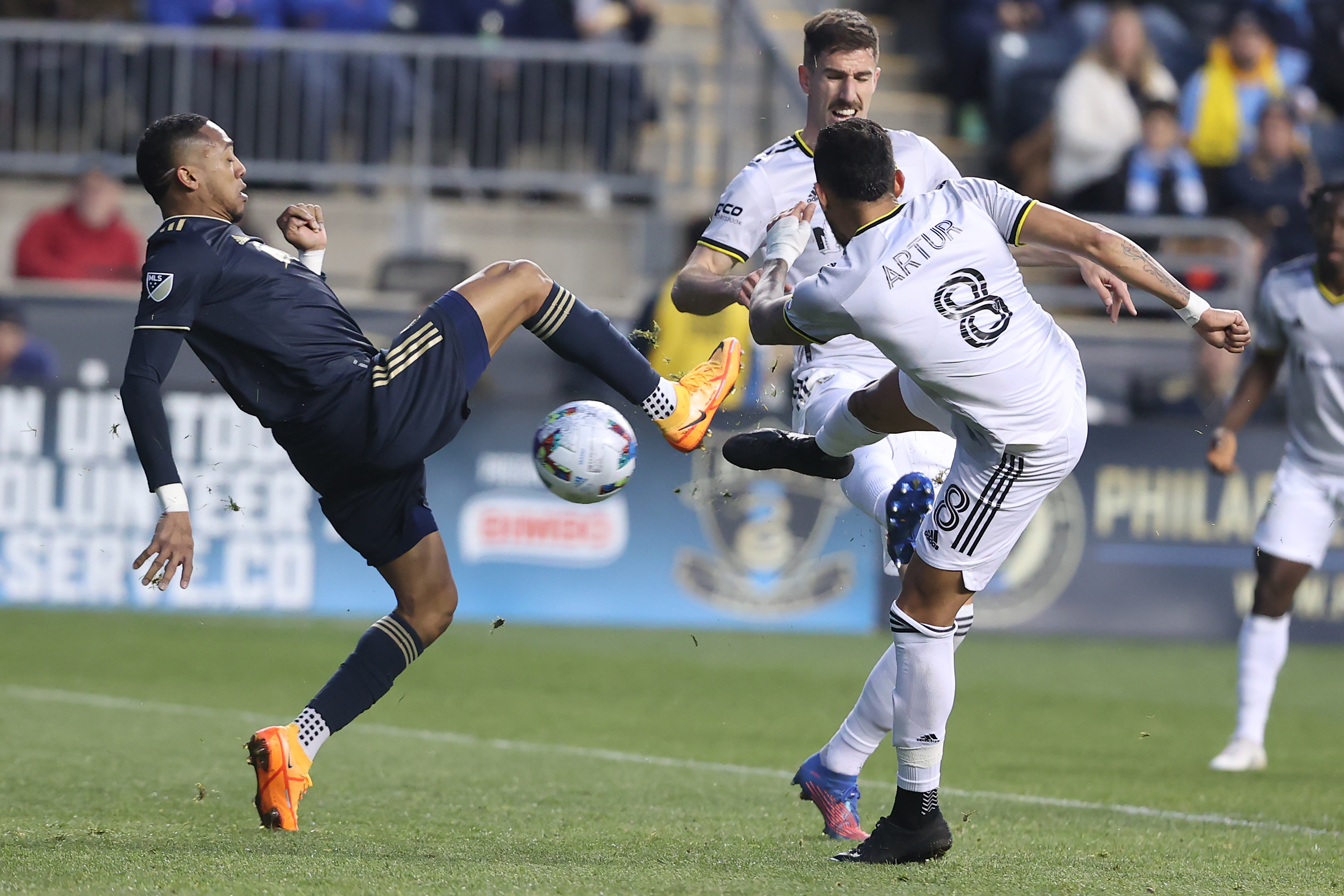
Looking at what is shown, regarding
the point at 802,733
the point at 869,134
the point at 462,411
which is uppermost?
the point at 869,134

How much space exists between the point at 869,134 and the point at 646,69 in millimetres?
10571

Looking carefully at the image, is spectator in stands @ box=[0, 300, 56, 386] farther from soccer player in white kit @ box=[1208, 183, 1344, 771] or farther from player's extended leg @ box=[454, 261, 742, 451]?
soccer player in white kit @ box=[1208, 183, 1344, 771]

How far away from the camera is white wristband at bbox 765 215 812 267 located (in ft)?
18.9

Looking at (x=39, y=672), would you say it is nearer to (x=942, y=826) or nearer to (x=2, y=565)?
(x=2, y=565)

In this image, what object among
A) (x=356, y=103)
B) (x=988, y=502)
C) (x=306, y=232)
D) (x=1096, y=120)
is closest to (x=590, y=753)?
(x=306, y=232)

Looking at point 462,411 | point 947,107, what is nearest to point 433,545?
point 462,411

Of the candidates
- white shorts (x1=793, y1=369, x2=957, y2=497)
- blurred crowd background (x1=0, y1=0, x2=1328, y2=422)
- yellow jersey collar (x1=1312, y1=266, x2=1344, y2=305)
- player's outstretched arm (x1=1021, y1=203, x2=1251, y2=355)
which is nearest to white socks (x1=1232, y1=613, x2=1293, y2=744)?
yellow jersey collar (x1=1312, y1=266, x2=1344, y2=305)

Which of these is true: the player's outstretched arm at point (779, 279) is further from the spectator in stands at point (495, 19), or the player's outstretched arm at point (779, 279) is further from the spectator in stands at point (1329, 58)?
the spectator in stands at point (1329, 58)

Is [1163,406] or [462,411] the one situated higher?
[462,411]

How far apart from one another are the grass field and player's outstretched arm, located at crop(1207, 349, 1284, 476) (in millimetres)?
1399

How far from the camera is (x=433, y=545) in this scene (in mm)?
6031

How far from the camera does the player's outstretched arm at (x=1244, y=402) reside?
8062 millimetres

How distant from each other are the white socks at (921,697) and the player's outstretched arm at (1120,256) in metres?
1.16

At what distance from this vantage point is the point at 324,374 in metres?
5.62
